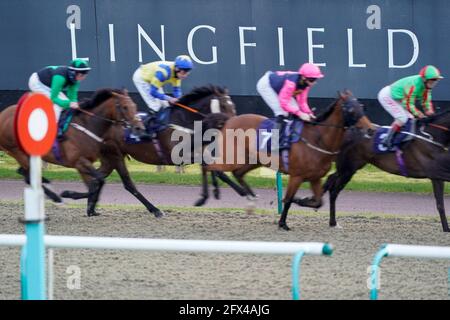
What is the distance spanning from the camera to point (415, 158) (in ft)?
32.5

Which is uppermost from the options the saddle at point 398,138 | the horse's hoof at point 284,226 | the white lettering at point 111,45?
the white lettering at point 111,45

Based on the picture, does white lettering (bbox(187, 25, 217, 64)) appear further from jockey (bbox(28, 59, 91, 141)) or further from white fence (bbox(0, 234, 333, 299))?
white fence (bbox(0, 234, 333, 299))

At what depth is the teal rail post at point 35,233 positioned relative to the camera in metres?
4.65

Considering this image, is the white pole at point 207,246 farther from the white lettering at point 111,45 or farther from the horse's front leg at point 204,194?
the white lettering at point 111,45

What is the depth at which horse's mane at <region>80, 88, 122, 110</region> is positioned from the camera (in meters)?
10.3

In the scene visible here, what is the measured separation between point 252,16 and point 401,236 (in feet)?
15.2

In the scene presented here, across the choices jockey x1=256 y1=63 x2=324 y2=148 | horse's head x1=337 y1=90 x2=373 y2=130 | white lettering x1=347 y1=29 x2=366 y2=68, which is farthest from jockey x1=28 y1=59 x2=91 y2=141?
white lettering x1=347 y1=29 x2=366 y2=68

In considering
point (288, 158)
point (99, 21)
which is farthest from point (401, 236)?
point (99, 21)

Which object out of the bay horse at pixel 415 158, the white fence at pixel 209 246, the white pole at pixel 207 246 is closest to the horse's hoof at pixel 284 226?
the bay horse at pixel 415 158

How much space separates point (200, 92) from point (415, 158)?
2396 mm

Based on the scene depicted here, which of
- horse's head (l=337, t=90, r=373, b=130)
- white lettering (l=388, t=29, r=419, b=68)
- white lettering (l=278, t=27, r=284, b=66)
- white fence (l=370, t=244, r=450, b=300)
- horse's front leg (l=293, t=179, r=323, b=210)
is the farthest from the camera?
white lettering (l=278, t=27, r=284, b=66)

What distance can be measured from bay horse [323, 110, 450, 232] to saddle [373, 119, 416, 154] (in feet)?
0.13

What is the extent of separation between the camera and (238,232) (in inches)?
376

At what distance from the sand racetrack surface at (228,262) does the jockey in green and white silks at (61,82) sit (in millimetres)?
1241
